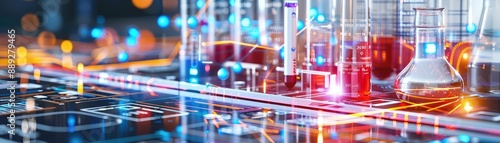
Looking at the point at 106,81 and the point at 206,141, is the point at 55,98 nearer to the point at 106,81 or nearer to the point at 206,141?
the point at 106,81

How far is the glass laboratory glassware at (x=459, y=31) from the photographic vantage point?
194 centimetres

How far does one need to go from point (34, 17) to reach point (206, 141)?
2.43 meters

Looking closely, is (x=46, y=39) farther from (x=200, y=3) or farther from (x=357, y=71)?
(x=357, y=71)

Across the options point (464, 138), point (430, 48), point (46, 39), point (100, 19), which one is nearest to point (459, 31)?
point (430, 48)

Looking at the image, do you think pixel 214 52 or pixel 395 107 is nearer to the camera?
pixel 395 107

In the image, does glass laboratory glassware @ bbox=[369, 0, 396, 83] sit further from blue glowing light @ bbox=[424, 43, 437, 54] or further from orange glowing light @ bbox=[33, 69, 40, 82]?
orange glowing light @ bbox=[33, 69, 40, 82]

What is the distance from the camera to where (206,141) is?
4.42ft

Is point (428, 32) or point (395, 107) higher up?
point (428, 32)

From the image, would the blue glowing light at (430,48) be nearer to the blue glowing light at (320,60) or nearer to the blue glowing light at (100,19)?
the blue glowing light at (320,60)

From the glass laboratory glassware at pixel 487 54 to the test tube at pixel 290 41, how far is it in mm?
432

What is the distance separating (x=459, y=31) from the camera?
1979 millimetres

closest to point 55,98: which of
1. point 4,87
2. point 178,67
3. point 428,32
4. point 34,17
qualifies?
point 4,87

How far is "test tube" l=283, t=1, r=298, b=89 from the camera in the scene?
6.35 ft

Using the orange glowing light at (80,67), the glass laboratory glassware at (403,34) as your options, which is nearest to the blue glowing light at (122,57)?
the orange glowing light at (80,67)
